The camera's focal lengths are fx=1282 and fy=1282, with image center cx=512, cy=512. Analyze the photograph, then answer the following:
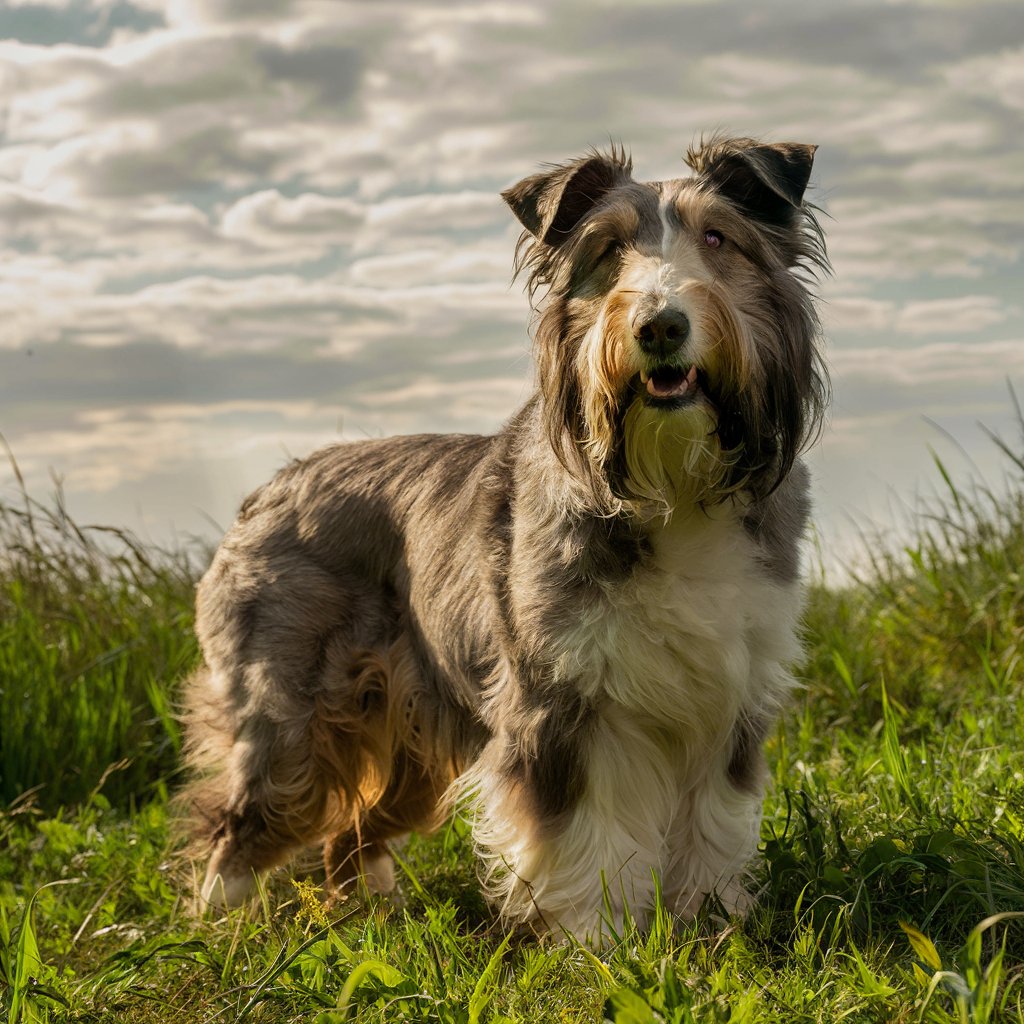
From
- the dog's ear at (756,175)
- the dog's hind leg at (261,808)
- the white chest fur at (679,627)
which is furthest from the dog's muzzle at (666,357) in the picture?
the dog's hind leg at (261,808)

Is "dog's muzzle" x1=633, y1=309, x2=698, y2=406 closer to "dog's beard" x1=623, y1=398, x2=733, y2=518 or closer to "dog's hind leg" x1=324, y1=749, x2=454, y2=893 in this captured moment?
"dog's beard" x1=623, y1=398, x2=733, y2=518

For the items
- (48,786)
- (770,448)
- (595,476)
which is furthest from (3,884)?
(770,448)

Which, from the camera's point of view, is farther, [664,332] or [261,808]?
[261,808]

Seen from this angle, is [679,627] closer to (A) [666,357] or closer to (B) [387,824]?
(A) [666,357]

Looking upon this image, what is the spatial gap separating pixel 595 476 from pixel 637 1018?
64.8 inches

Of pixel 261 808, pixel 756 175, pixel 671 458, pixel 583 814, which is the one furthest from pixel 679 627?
pixel 261 808

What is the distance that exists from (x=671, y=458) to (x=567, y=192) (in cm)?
108

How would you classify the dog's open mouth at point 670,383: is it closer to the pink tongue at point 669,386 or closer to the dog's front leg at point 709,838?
the pink tongue at point 669,386

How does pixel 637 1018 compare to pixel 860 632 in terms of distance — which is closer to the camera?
pixel 637 1018

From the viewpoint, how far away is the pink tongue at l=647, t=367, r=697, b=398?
147 inches

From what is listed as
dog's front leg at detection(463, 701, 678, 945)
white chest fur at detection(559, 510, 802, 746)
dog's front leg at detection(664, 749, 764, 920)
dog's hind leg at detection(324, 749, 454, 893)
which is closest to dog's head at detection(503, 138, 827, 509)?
white chest fur at detection(559, 510, 802, 746)

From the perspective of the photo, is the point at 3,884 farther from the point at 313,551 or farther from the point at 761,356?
the point at 761,356

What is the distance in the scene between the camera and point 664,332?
142 inches

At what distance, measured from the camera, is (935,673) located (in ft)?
24.7
